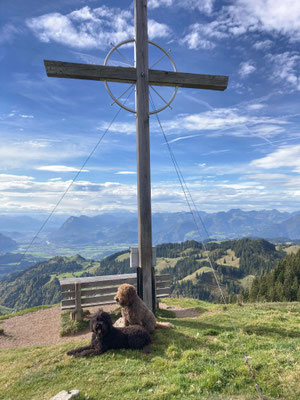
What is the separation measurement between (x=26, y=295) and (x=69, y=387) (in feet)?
663

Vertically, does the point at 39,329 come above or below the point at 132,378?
below

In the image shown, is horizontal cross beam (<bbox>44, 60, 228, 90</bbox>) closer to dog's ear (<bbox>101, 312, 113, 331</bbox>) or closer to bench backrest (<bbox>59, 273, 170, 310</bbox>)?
dog's ear (<bbox>101, 312, 113, 331</bbox>)

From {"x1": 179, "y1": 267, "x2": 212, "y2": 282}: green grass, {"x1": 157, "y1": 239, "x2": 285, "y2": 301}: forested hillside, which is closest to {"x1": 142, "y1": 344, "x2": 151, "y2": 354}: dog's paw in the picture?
{"x1": 157, "y1": 239, "x2": 285, "y2": 301}: forested hillside

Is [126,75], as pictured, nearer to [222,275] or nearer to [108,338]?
[108,338]

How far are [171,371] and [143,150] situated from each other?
592 centimetres

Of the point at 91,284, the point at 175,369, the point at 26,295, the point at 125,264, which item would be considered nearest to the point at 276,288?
the point at 91,284

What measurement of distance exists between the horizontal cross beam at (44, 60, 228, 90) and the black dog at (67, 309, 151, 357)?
6768mm

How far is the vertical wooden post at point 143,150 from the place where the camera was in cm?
819

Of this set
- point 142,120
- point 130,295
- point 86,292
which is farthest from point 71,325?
point 142,120

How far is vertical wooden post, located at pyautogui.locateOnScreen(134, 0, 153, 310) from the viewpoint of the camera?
8188mm

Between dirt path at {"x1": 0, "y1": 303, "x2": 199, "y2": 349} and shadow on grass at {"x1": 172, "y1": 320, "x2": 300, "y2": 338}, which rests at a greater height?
shadow on grass at {"x1": 172, "y1": 320, "x2": 300, "y2": 338}

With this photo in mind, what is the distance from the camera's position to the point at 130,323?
21.6 ft

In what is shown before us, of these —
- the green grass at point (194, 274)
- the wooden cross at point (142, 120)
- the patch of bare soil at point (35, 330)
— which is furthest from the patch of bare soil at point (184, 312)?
the green grass at point (194, 274)

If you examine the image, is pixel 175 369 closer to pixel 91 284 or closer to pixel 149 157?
pixel 149 157
